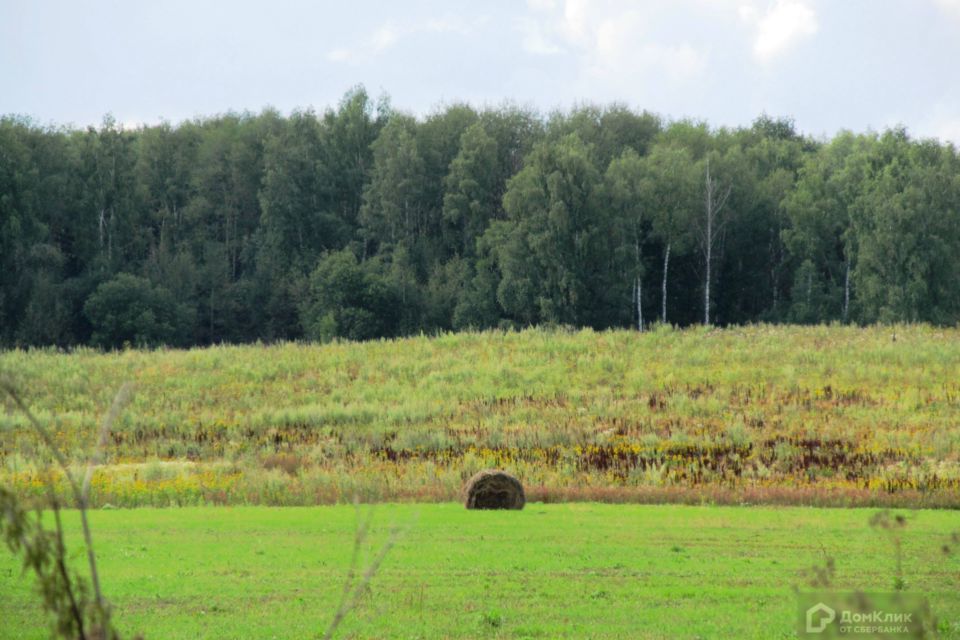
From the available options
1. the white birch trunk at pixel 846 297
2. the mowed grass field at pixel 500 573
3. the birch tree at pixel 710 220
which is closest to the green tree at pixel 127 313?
the birch tree at pixel 710 220

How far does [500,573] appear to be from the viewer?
14742 millimetres

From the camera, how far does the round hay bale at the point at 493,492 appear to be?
75.1 ft

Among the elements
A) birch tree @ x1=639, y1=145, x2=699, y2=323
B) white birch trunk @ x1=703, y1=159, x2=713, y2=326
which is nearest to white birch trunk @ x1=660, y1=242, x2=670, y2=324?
birch tree @ x1=639, y1=145, x2=699, y2=323

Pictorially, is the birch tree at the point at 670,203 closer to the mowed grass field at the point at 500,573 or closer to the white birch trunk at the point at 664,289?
the white birch trunk at the point at 664,289

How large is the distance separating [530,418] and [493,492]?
18.1 metres

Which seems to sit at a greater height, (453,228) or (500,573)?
(453,228)

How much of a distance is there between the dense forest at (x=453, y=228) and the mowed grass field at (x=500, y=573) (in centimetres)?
5422

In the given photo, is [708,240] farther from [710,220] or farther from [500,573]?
[500,573]

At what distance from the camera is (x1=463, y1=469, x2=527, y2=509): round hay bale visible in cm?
2289

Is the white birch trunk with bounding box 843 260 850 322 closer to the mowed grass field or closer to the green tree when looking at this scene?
the green tree

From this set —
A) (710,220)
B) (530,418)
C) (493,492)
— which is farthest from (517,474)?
(710,220)

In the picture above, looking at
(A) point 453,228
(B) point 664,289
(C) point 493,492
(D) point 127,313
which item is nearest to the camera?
(C) point 493,492

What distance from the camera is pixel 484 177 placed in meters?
86.8

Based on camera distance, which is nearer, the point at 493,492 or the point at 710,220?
the point at 493,492
